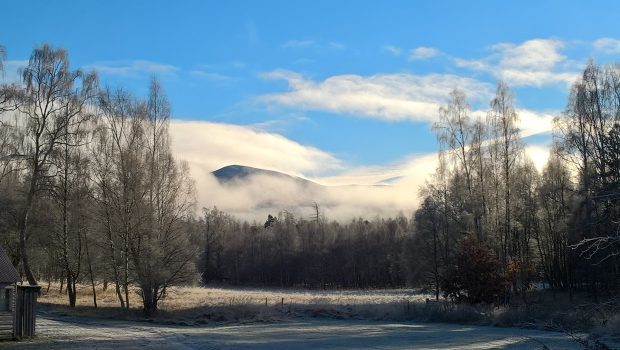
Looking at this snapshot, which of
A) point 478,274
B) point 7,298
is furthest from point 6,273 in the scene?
point 478,274

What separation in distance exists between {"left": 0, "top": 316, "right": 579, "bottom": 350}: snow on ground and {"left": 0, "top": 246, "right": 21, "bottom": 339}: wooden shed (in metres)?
1.31

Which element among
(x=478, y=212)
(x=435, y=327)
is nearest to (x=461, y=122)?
(x=478, y=212)

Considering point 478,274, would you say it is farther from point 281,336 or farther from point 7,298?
point 7,298

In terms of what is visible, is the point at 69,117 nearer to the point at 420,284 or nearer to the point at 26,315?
the point at 26,315

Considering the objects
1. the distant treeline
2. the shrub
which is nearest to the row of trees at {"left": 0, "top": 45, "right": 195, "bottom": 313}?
the distant treeline

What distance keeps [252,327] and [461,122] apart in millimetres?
21143

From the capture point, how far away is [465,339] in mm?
22094

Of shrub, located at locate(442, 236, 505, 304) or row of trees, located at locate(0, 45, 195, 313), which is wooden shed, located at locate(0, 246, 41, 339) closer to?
row of trees, located at locate(0, 45, 195, 313)

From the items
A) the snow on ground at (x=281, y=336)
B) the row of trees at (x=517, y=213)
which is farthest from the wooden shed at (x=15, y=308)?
the row of trees at (x=517, y=213)

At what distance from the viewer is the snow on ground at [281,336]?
66.0ft

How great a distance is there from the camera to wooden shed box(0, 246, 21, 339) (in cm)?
2144

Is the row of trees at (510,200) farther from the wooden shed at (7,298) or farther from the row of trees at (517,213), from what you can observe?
the wooden shed at (7,298)

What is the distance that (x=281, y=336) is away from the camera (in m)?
24.7

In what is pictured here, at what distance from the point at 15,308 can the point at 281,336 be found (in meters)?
10.8
